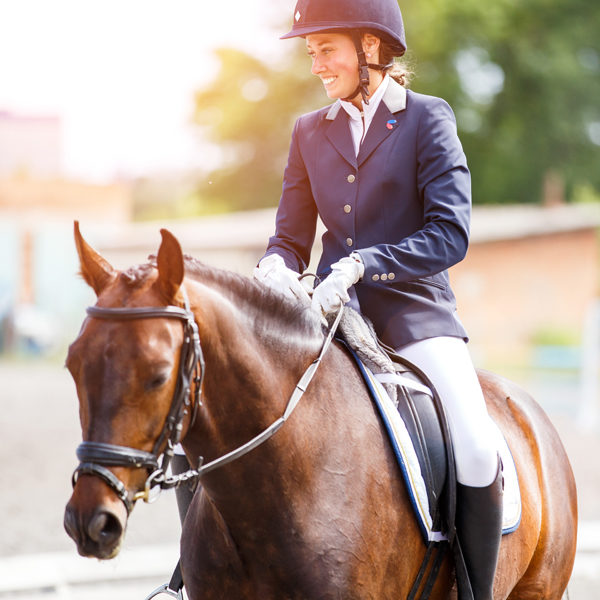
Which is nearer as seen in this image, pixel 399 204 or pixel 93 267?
pixel 93 267

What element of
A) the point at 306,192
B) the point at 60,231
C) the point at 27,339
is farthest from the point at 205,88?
the point at 306,192

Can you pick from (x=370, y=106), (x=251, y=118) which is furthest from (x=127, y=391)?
A: (x=251, y=118)

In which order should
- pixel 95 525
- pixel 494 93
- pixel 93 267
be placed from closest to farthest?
pixel 95 525, pixel 93 267, pixel 494 93

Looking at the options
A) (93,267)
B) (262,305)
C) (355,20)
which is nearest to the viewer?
(93,267)

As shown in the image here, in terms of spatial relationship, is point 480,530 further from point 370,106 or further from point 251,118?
point 251,118

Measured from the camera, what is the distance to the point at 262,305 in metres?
2.60

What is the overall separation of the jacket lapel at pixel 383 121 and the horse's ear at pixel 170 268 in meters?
1.01

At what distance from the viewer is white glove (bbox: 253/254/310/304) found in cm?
278

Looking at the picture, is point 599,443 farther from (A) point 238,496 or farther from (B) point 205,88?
(B) point 205,88

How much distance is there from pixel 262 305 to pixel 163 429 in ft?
1.80

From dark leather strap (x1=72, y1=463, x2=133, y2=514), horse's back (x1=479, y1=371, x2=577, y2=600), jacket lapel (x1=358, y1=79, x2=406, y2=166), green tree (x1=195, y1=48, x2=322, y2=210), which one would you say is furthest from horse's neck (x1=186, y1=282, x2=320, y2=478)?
green tree (x1=195, y1=48, x2=322, y2=210)

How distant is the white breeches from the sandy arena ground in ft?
3.89

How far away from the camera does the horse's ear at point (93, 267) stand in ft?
7.73

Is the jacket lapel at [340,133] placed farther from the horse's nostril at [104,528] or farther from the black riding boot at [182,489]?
the horse's nostril at [104,528]
